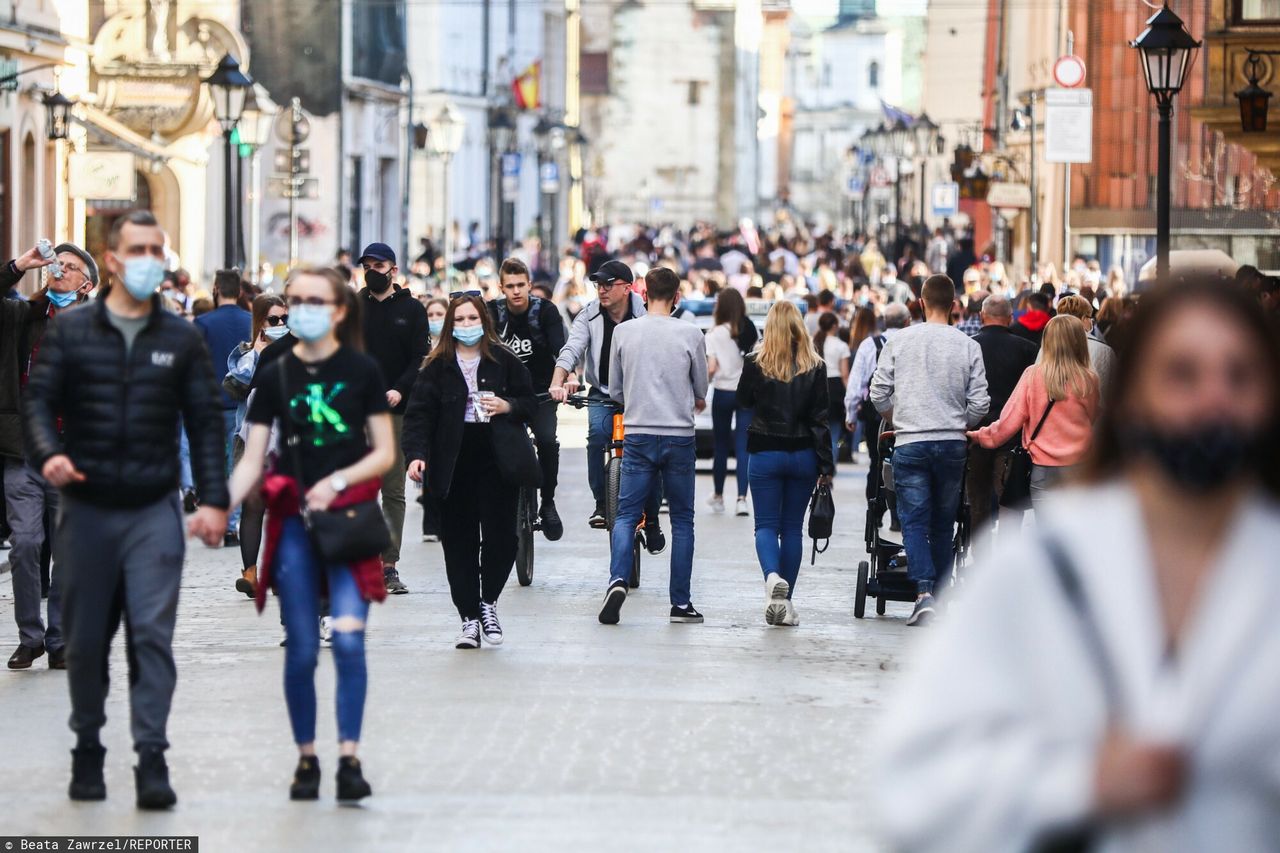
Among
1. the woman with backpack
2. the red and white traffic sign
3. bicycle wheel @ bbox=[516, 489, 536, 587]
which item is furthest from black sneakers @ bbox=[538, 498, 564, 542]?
the red and white traffic sign

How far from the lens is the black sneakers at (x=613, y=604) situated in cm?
1209

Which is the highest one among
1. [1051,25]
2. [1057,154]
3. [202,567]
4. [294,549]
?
[1051,25]

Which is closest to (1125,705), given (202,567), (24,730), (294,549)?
(294,549)

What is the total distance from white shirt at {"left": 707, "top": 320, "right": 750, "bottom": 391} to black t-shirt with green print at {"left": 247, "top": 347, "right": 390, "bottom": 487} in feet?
37.5

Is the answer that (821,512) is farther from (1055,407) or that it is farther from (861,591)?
(1055,407)

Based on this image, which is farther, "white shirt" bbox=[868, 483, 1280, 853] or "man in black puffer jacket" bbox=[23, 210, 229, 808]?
"man in black puffer jacket" bbox=[23, 210, 229, 808]

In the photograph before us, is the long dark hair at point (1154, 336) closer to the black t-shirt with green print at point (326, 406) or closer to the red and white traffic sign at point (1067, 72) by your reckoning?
the black t-shirt with green print at point (326, 406)

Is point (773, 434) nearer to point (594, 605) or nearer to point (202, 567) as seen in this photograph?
point (594, 605)

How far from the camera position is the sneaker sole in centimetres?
1209

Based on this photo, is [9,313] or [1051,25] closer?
[9,313]

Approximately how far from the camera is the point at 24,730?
29.5 feet

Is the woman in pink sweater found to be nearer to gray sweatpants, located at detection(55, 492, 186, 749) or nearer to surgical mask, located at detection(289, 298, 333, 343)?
surgical mask, located at detection(289, 298, 333, 343)

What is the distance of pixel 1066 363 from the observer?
12.2m

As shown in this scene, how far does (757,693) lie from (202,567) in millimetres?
5742
